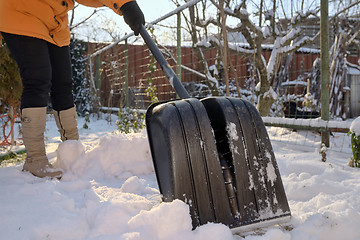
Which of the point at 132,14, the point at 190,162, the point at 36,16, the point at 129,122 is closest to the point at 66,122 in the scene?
the point at 36,16

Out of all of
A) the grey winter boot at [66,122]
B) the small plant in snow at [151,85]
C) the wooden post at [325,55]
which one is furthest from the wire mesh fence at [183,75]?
the grey winter boot at [66,122]

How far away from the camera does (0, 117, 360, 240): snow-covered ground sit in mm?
943

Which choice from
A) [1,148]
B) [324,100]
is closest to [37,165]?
[1,148]

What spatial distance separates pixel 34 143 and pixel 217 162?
101 cm

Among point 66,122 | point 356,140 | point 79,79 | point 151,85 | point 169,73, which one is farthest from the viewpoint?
point 79,79

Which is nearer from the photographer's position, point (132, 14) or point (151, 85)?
point (132, 14)

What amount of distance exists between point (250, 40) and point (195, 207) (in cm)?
380

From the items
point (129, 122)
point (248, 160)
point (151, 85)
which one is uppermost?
point (151, 85)

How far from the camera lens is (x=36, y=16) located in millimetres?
1540

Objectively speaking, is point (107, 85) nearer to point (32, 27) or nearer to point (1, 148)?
point (1, 148)

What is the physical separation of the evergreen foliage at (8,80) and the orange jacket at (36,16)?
0.96m

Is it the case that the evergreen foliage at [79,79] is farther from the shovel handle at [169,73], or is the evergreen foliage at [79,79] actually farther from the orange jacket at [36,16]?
the shovel handle at [169,73]

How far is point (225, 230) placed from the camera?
930mm

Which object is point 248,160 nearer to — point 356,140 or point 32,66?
point 32,66
